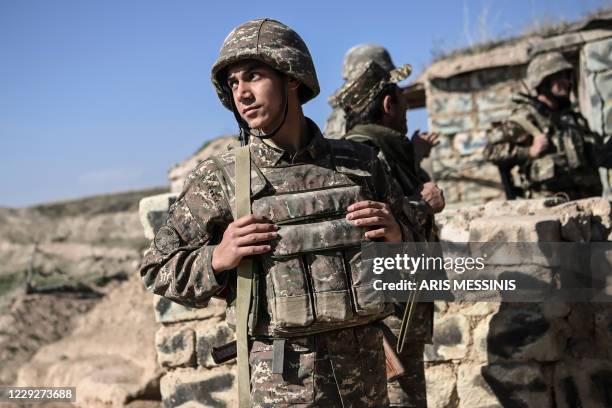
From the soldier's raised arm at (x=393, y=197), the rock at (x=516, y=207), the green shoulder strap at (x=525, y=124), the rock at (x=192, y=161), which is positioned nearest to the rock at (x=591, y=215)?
the rock at (x=516, y=207)

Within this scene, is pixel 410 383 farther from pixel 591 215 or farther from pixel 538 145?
pixel 538 145

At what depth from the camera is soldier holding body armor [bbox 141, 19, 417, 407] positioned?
8.28ft

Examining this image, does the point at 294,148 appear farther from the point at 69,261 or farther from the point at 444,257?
the point at 69,261

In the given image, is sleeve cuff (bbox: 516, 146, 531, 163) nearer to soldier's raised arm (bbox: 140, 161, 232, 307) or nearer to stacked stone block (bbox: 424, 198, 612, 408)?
stacked stone block (bbox: 424, 198, 612, 408)

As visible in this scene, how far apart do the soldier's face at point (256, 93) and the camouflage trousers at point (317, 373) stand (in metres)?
0.77

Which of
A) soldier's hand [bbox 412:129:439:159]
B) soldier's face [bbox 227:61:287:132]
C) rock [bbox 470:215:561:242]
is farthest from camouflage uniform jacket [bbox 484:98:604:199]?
soldier's face [bbox 227:61:287:132]

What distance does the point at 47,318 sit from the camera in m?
8.70

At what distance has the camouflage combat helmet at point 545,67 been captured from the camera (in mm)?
6191

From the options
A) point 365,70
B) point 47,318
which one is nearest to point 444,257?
point 365,70

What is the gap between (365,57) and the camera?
5.22 metres

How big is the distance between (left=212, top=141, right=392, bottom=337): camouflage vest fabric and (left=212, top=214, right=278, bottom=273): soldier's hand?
6 centimetres

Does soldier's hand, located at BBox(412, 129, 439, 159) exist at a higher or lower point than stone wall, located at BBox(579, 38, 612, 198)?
lower

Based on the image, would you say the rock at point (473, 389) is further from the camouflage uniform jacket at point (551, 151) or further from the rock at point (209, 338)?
the camouflage uniform jacket at point (551, 151)

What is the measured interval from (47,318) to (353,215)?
22.8 ft
